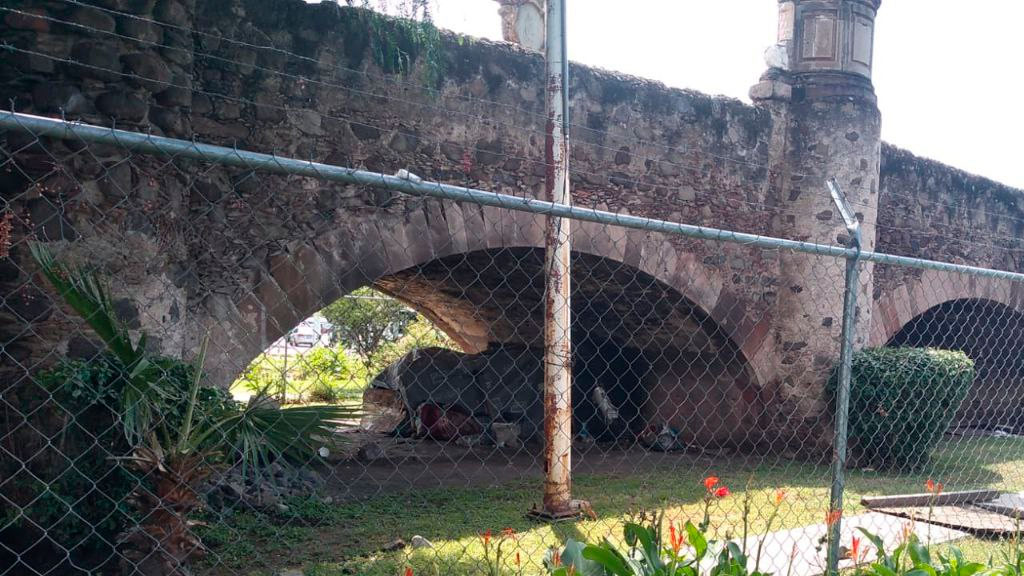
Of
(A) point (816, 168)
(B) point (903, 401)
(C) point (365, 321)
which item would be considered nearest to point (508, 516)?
(B) point (903, 401)

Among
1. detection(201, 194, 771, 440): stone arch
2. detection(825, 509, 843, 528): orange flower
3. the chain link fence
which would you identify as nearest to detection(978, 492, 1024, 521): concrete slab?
the chain link fence

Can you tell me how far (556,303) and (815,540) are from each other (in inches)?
79.1

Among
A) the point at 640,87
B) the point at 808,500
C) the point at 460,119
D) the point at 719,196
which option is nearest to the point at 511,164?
the point at 460,119

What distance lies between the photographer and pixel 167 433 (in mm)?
3031

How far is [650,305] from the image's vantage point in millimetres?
8812

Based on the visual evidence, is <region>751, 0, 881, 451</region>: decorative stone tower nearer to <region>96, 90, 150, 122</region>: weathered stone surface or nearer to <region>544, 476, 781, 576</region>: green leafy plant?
<region>544, 476, 781, 576</region>: green leafy plant

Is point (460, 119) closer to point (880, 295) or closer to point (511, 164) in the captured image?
point (511, 164)

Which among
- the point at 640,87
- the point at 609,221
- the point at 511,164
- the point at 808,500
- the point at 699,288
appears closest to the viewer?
the point at 609,221

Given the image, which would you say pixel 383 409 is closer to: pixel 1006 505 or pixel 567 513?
pixel 567 513

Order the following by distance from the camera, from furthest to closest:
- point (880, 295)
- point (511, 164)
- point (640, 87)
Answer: point (880, 295) → point (640, 87) → point (511, 164)

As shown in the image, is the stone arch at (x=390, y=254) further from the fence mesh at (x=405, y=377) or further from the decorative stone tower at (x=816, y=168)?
the decorative stone tower at (x=816, y=168)

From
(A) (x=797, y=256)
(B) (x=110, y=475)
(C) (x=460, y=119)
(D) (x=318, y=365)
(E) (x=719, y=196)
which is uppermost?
(C) (x=460, y=119)

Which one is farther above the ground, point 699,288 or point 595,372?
point 699,288

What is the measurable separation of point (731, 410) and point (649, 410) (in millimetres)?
1445
